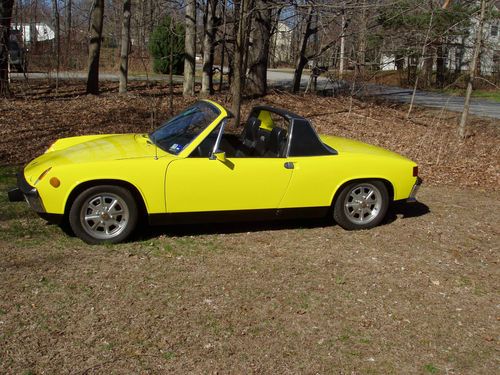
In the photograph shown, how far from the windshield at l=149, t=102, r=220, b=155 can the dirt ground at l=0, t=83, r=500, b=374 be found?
0.98m

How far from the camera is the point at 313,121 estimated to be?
14273 mm

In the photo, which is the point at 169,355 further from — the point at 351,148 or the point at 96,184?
the point at 351,148

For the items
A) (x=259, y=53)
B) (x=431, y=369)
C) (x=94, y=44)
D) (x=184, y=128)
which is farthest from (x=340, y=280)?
(x=94, y=44)

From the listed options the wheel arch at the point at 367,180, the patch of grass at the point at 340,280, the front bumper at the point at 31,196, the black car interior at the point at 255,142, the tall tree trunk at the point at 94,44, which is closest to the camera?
the patch of grass at the point at 340,280

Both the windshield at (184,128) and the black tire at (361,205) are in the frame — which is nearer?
the windshield at (184,128)

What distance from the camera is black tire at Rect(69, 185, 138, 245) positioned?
5047 mm

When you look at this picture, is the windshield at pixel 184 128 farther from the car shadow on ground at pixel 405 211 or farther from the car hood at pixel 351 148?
the car shadow on ground at pixel 405 211

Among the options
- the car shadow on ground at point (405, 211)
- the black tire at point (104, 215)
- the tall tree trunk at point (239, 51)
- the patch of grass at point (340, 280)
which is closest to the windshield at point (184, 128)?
the black tire at point (104, 215)

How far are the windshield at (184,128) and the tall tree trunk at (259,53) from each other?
10400mm

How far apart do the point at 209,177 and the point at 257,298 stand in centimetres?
143

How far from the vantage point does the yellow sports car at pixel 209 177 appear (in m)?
5.04

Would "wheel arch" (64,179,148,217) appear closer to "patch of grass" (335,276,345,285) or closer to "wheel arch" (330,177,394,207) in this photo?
"patch of grass" (335,276,345,285)

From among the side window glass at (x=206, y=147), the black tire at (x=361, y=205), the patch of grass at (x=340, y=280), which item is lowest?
the patch of grass at (x=340, y=280)

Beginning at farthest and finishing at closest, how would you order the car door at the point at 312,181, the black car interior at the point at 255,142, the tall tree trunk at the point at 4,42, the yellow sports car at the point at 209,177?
the tall tree trunk at the point at 4,42
the black car interior at the point at 255,142
the car door at the point at 312,181
the yellow sports car at the point at 209,177
